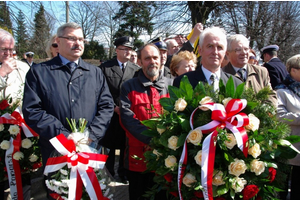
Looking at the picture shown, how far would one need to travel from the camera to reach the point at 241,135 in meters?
1.82

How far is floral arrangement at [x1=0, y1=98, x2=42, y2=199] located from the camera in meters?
3.15

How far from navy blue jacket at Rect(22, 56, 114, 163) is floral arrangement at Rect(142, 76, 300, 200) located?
1.08 m

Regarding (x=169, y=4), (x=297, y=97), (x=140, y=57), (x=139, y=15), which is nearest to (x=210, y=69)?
(x=140, y=57)

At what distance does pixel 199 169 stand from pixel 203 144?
0.63ft

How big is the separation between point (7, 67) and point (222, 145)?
2.87 m

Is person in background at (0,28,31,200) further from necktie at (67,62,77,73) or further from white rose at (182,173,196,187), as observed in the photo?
white rose at (182,173,196,187)

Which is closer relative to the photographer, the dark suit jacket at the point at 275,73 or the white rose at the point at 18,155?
the white rose at the point at 18,155

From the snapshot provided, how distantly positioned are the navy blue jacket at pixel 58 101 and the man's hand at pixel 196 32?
2109 mm

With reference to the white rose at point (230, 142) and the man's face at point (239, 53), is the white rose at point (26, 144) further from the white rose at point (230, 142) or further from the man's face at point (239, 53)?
the man's face at point (239, 53)

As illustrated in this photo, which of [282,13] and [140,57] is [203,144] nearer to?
[140,57]

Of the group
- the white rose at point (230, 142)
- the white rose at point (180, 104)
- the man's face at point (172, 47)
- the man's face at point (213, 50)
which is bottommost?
the white rose at point (230, 142)

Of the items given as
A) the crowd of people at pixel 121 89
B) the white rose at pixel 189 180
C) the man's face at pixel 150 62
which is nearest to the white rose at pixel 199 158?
the white rose at pixel 189 180

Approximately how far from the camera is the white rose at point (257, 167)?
6.12 ft

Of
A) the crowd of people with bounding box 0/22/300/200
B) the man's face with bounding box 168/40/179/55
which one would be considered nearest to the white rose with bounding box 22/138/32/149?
the crowd of people with bounding box 0/22/300/200
